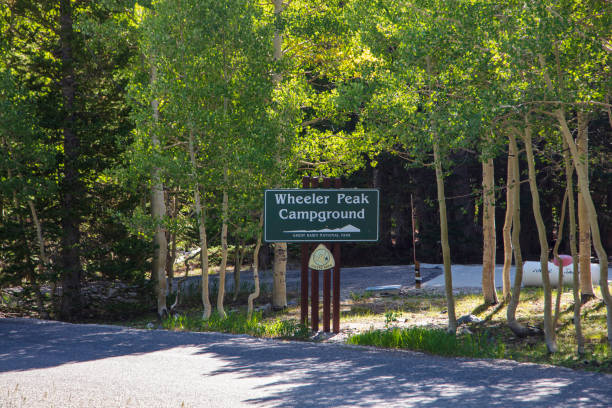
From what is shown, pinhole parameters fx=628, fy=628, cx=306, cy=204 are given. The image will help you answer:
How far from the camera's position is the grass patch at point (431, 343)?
30.2 feet

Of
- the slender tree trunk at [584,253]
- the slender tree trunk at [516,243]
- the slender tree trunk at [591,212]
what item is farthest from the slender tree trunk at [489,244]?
the slender tree trunk at [591,212]

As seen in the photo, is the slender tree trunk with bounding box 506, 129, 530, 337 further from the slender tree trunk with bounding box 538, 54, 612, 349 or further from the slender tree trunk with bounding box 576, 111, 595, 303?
the slender tree trunk with bounding box 576, 111, 595, 303

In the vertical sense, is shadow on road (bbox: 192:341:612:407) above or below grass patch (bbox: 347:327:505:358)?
below

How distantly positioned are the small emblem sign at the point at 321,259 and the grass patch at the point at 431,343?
5.13ft

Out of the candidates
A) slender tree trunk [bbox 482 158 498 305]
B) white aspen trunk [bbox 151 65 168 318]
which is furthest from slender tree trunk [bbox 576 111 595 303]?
white aspen trunk [bbox 151 65 168 318]

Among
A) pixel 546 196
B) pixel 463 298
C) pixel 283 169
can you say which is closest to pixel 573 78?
pixel 283 169

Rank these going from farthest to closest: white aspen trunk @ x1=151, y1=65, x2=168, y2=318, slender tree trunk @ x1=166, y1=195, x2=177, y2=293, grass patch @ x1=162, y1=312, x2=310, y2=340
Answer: slender tree trunk @ x1=166, y1=195, x2=177, y2=293 < white aspen trunk @ x1=151, y1=65, x2=168, y2=318 < grass patch @ x1=162, y1=312, x2=310, y2=340

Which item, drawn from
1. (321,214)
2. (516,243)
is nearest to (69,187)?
(321,214)

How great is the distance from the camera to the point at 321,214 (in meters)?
11.4

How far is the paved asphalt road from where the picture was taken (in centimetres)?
679

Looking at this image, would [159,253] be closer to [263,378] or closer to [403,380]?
[263,378]

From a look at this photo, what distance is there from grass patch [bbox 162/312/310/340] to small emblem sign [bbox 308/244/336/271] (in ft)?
3.61

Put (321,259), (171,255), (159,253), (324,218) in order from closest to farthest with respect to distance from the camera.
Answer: (324,218)
(321,259)
(159,253)
(171,255)

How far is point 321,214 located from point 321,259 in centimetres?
83
